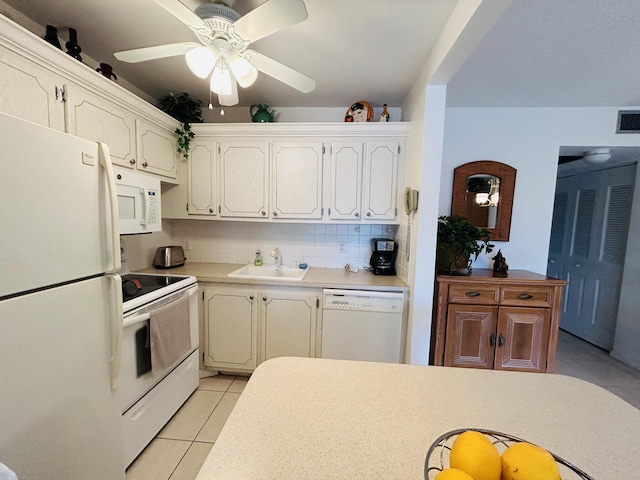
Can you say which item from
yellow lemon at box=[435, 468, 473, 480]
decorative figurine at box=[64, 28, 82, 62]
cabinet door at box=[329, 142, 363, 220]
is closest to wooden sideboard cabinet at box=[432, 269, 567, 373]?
cabinet door at box=[329, 142, 363, 220]

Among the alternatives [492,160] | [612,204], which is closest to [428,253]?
[492,160]

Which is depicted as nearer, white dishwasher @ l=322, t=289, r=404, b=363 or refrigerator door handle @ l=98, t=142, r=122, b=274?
refrigerator door handle @ l=98, t=142, r=122, b=274

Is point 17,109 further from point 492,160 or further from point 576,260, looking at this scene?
point 576,260

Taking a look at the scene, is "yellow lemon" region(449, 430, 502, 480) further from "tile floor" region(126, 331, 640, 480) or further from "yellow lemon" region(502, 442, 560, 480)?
"tile floor" region(126, 331, 640, 480)

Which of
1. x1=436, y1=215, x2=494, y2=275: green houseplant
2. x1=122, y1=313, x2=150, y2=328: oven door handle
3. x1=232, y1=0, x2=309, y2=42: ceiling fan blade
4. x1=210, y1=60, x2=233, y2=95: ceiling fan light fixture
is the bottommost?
x1=122, y1=313, x2=150, y2=328: oven door handle

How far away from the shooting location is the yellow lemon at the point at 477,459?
38 centimetres

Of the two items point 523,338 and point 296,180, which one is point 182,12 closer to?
point 296,180

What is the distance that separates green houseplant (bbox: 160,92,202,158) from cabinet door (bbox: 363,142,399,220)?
1586 mm

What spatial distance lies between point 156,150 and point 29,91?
85 centimetres

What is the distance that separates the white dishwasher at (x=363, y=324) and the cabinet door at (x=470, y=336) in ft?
1.32

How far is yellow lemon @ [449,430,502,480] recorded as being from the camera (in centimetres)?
38

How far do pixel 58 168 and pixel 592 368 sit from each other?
4325mm

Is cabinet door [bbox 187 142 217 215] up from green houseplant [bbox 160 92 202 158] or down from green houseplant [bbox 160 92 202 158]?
down

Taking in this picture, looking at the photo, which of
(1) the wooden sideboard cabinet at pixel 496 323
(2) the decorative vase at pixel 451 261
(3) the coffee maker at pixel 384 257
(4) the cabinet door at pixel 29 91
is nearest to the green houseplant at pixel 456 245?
(2) the decorative vase at pixel 451 261
